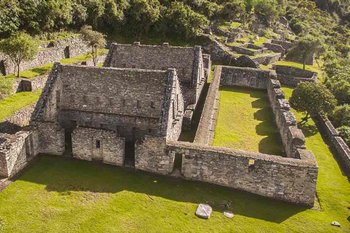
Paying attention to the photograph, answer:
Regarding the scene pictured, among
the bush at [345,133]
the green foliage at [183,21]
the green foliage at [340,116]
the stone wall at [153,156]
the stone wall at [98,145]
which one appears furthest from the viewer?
the green foliage at [183,21]

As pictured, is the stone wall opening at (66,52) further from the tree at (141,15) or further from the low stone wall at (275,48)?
the low stone wall at (275,48)

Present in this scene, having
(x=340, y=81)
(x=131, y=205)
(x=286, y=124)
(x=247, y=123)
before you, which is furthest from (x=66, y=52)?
(x=340, y=81)

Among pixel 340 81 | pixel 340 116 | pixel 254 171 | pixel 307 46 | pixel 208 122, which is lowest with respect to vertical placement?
pixel 340 116

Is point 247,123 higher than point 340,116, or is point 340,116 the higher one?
point 340,116

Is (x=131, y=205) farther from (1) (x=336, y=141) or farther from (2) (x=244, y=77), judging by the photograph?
(2) (x=244, y=77)

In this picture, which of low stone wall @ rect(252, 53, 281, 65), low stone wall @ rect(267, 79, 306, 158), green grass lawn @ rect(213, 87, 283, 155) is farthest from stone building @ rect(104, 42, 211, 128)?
low stone wall @ rect(252, 53, 281, 65)

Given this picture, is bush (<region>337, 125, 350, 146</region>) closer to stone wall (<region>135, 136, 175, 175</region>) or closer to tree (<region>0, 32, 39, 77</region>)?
stone wall (<region>135, 136, 175, 175</region>)

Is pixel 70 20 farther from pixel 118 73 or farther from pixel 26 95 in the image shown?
pixel 118 73

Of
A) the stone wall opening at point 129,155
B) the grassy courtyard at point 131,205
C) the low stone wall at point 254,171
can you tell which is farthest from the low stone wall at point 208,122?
the stone wall opening at point 129,155
